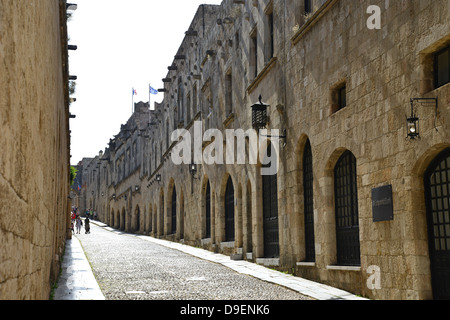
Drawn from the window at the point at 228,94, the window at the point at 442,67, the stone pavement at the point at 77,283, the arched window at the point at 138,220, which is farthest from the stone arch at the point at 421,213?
the arched window at the point at 138,220

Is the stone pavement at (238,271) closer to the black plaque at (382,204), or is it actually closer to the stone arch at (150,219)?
the black plaque at (382,204)

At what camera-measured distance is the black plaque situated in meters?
9.12

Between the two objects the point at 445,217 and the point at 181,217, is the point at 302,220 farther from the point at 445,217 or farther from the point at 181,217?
the point at 181,217

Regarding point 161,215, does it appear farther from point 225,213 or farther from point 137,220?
point 225,213

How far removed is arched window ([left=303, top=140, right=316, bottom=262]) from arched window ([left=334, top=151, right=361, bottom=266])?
1.28 meters

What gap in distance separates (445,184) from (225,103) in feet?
43.1

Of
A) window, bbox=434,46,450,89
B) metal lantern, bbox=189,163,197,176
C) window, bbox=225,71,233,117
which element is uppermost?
window, bbox=225,71,233,117

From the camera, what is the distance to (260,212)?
16.5m

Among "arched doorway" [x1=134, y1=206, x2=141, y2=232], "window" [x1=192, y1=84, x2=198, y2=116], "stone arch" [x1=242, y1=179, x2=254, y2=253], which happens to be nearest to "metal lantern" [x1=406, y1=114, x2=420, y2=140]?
"stone arch" [x1=242, y1=179, x2=254, y2=253]

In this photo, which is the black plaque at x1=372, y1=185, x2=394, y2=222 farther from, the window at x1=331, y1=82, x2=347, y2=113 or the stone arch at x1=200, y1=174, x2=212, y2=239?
the stone arch at x1=200, y1=174, x2=212, y2=239

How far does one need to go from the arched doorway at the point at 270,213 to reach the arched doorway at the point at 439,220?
6.92 metres

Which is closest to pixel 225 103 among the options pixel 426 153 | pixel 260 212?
pixel 260 212

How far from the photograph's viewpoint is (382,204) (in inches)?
368
